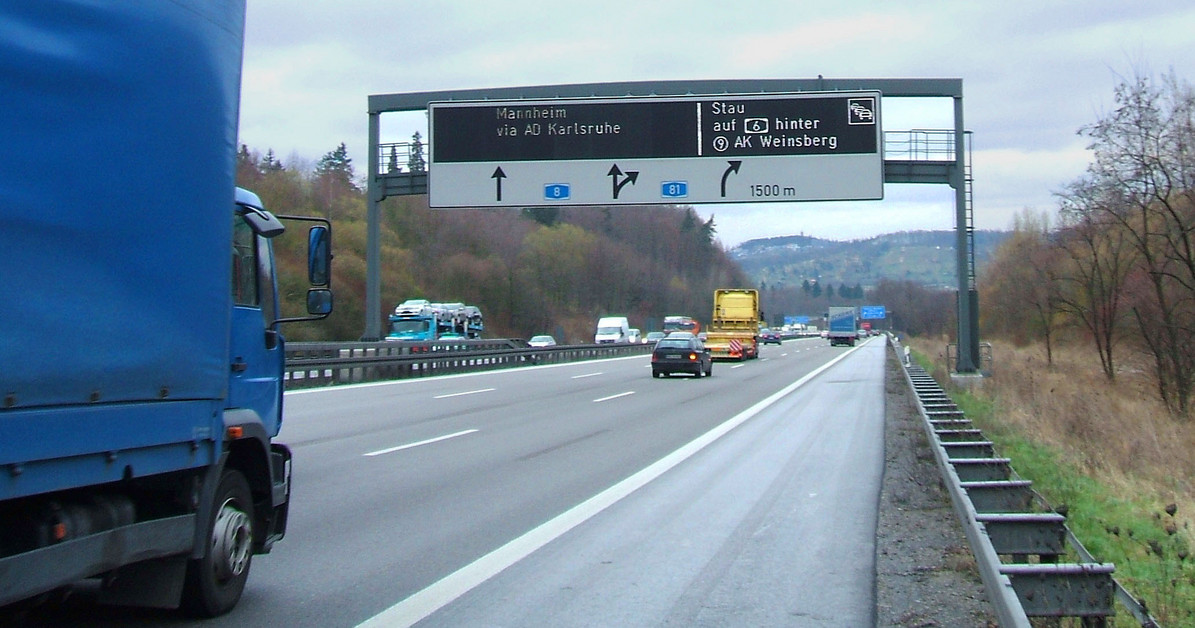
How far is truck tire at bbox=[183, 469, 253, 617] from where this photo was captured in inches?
231

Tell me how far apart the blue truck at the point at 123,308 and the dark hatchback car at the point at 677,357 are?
29652mm

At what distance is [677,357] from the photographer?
3581 cm

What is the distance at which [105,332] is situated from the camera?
459cm

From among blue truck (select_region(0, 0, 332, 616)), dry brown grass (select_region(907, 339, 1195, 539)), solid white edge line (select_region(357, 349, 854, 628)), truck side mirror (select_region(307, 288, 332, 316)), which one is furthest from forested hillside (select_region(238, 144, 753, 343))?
blue truck (select_region(0, 0, 332, 616))

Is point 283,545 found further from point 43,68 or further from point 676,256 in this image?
point 676,256

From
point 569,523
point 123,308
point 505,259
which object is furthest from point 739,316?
point 123,308

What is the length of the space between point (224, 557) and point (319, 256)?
1.92 meters

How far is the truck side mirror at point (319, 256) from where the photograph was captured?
674 cm

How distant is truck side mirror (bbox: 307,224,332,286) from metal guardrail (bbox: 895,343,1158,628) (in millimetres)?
4184

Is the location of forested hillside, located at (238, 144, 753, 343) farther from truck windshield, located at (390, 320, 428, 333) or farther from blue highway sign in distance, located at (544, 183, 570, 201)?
blue highway sign in distance, located at (544, 183, 570, 201)

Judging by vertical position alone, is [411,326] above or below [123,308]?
below

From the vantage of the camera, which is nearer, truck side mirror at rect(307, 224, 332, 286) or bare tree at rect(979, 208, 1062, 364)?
truck side mirror at rect(307, 224, 332, 286)

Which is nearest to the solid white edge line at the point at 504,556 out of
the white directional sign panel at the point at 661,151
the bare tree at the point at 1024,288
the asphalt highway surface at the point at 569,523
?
the asphalt highway surface at the point at 569,523

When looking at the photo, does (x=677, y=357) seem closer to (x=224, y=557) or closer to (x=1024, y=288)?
(x=1024, y=288)
